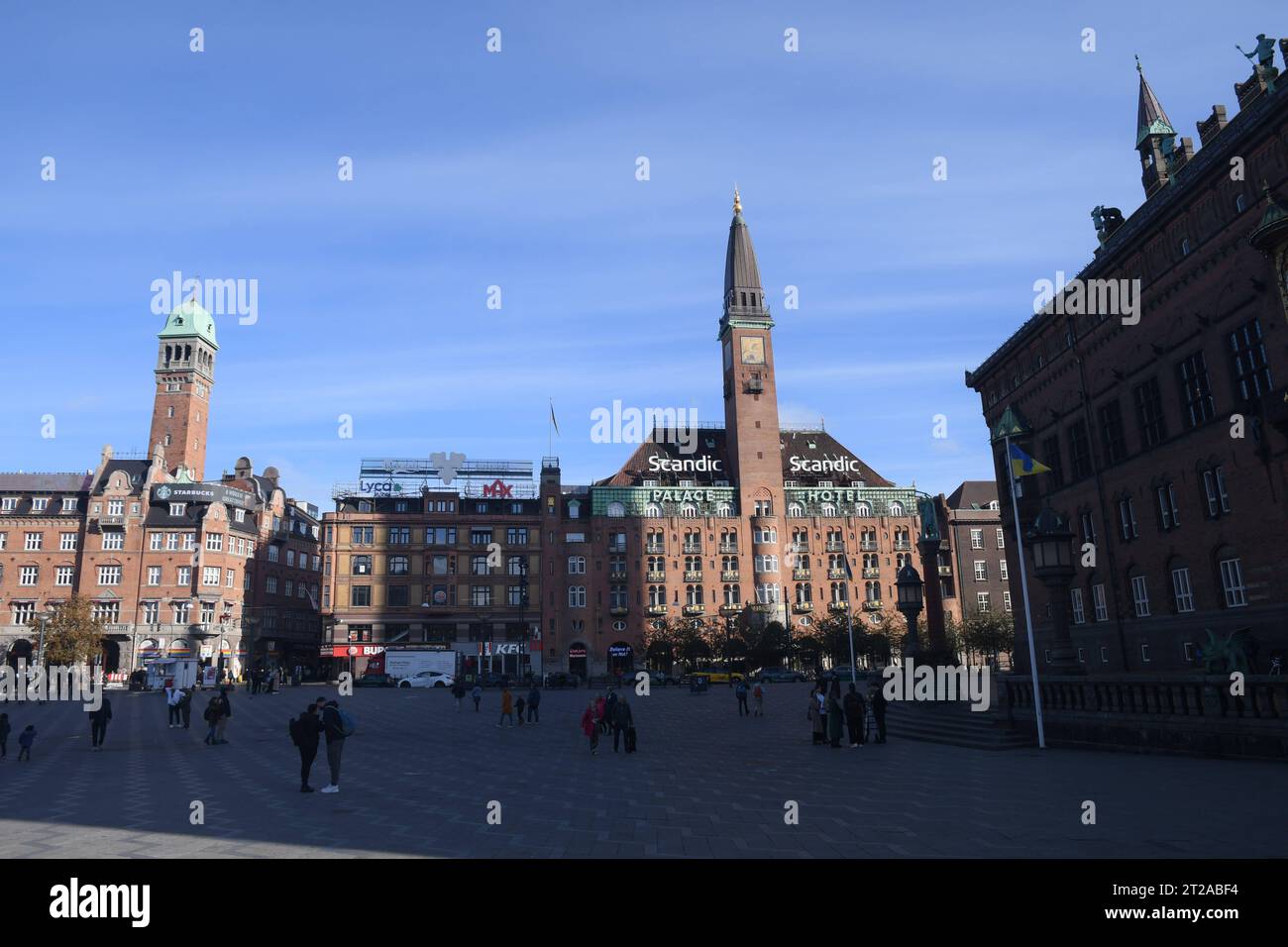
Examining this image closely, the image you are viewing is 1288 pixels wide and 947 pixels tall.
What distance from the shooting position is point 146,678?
71.8 metres

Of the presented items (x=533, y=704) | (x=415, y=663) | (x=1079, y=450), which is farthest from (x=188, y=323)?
(x=1079, y=450)

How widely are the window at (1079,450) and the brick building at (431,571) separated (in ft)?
193

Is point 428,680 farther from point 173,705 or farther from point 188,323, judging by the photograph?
point 188,323

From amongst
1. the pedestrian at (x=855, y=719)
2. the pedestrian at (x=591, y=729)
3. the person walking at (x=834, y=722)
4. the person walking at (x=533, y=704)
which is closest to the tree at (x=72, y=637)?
the person walking at (x=533, y=704)

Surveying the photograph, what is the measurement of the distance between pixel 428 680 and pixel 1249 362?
68356 mm

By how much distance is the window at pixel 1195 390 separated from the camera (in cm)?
3269

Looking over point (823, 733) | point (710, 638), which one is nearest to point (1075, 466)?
point (823, 733)

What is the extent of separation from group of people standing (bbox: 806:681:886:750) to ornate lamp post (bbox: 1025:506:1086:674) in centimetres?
561

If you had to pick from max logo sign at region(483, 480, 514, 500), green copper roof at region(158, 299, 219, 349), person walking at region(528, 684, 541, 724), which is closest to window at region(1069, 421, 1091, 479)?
person walking at region(528, 684, 541, 724)

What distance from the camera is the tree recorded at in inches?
2724

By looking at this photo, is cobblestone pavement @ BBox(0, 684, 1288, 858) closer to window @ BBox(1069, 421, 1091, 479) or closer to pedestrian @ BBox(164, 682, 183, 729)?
pedestrian @ BBox(164, 682, 183, 729)

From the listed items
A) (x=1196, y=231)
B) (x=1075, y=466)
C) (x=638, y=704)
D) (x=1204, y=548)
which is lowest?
(x=638, y=704)
